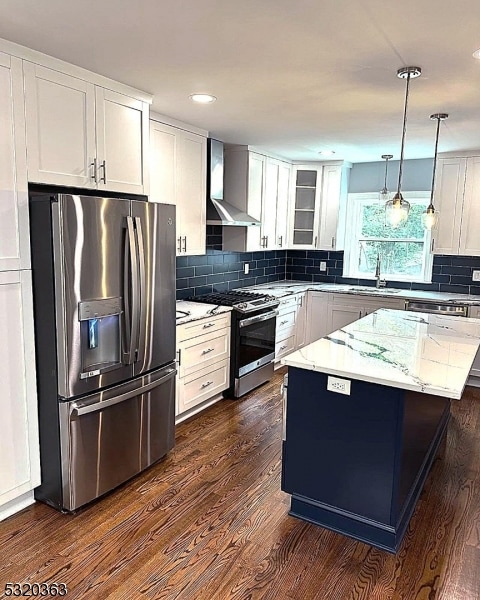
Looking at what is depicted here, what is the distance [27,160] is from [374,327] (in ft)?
7.82

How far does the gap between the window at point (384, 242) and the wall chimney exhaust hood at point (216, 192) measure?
6.48ft

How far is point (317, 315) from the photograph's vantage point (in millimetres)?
5320

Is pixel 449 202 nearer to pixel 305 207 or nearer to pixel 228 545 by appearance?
pixel 305 207

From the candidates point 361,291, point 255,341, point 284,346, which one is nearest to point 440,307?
point 361,291

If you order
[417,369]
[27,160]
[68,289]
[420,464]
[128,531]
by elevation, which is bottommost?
[128,531]

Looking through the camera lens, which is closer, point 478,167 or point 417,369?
point 417,369

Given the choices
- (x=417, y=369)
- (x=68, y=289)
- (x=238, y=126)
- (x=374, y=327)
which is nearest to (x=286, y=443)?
(x=417, y=369)

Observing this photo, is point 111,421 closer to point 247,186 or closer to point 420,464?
point 420,464

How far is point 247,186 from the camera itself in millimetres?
4531

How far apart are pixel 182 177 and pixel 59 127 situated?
1390 millimetres

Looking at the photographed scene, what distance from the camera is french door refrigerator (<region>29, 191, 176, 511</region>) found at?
7.39 feet

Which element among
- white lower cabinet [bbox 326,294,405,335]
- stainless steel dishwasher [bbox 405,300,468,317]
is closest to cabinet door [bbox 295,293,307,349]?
white lower cabinet [bbox 326,294,405,335]

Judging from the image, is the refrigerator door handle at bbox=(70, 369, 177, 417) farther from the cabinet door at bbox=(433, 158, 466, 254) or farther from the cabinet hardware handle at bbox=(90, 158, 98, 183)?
the cabinet door at bbox=(433, 158, 466, 254)

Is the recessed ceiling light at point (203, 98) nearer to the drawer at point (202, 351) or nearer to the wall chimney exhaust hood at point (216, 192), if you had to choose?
the wall chimney exhaust hood at point (216, 192)
